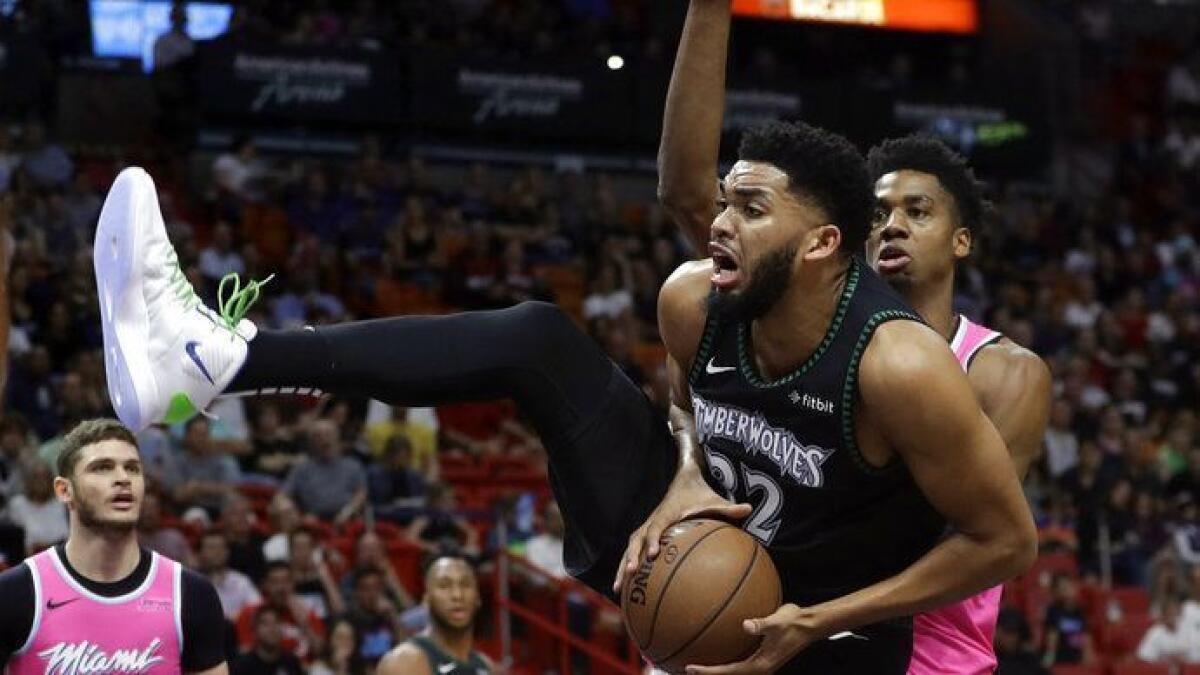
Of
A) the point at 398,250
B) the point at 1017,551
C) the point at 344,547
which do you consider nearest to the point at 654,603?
the point at 1017,551

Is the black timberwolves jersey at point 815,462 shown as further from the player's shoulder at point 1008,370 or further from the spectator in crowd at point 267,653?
the spectator in crowd at point 267,653

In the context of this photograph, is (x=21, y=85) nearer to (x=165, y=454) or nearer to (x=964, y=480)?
(x=165, y=454)

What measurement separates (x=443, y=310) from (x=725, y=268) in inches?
390

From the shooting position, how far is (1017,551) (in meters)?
4.18

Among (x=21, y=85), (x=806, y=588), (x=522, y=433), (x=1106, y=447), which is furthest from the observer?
(x=21, y=85)

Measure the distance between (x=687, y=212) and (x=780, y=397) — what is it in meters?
0.71

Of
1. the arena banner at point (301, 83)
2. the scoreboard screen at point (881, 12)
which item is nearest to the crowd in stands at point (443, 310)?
the arena banner at point (301, 83)

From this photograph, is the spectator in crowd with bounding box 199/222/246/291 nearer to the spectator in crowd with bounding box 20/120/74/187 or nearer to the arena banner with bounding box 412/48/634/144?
the spectator in crowd with bounding box 20/120/74/187

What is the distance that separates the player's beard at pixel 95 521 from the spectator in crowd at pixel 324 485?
478cm

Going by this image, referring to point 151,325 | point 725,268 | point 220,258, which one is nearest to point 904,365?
point 725,268

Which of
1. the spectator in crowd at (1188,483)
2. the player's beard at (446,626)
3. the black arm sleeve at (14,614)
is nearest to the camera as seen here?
the black arm sleeve at (14,614)

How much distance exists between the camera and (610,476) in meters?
4.59

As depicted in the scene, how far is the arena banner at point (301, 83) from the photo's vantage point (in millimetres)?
15828

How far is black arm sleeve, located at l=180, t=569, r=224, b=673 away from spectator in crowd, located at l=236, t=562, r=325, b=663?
3371 mm
